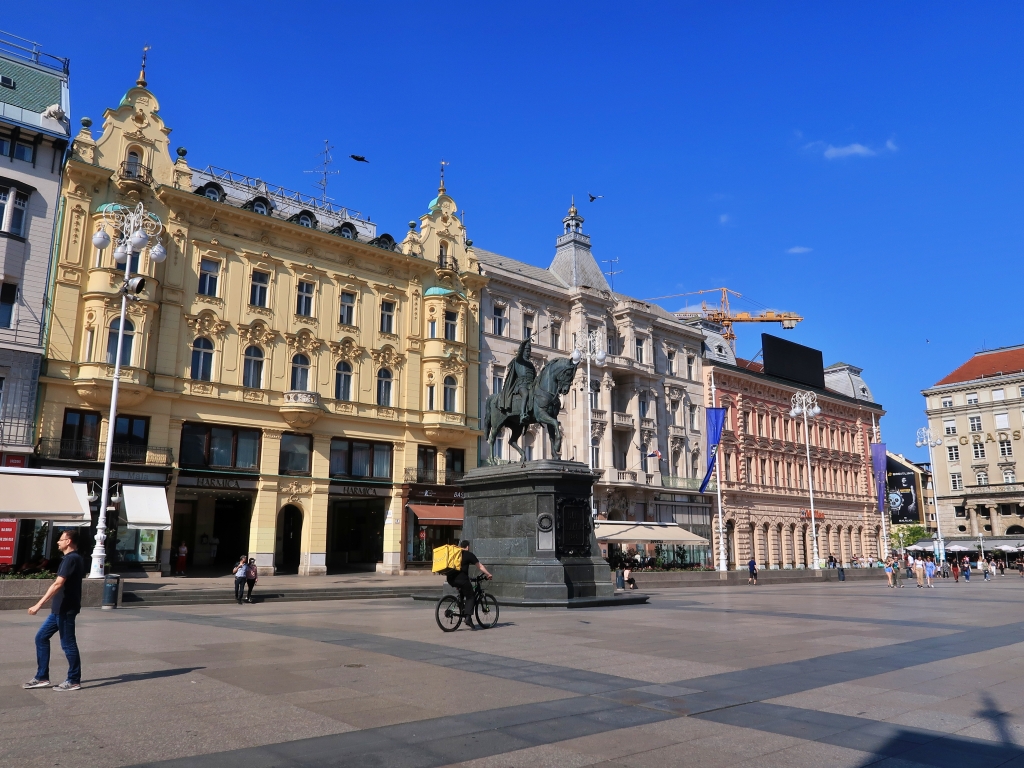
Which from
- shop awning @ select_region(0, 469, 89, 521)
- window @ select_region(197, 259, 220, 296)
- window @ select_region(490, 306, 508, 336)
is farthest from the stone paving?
window @ select_region(490, 306, 508, 336)

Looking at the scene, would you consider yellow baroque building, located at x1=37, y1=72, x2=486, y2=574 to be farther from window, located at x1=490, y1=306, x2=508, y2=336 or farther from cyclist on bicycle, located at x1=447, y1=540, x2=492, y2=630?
cyclist on bicycle, located at x1=447, y1=540, x2=492, y2=630

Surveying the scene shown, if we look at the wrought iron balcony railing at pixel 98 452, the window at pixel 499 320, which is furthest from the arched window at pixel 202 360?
the window at pixel 499 320

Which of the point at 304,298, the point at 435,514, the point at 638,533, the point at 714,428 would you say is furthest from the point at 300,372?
the point at 714,428

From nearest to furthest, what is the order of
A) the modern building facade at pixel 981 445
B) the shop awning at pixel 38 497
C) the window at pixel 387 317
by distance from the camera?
the shop awning at pixel 38 497 < the window at pixel 387 317 < the modern building facade at pixel 981 445

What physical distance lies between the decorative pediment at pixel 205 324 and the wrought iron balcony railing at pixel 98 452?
5.82 metres

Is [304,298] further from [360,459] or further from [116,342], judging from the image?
[116,342]

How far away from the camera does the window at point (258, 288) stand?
→ 39.5m

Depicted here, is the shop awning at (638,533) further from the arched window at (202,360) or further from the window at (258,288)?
the window at (258,288)

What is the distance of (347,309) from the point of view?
42.9 metres

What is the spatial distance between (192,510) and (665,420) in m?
33.0

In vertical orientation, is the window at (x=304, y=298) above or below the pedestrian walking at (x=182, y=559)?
above

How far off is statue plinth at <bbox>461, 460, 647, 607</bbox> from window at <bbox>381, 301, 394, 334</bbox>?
926 inches

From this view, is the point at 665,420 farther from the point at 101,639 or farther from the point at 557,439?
the point at 101,639

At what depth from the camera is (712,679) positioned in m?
9.74
